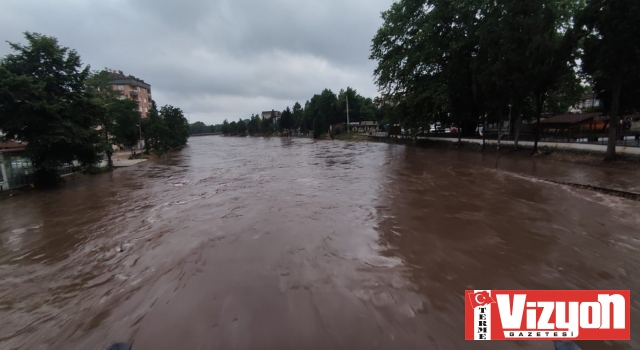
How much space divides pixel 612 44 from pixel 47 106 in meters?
29.1

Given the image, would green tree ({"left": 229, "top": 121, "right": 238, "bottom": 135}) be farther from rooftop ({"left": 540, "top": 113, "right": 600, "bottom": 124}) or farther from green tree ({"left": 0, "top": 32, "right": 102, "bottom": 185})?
rooftop ({"left": 540, "top": 113, "right": 600, "bottom": 124})

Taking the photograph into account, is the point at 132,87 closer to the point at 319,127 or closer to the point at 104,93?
the point at 104,93

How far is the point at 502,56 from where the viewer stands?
1967 centimetres

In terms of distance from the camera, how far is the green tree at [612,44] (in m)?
13.0

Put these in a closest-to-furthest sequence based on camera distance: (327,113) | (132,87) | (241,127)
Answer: (132,87)
(327,113)
(241,127)

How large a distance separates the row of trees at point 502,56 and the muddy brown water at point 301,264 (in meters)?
7.20

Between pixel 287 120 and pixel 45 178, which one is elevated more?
pixel 287 120

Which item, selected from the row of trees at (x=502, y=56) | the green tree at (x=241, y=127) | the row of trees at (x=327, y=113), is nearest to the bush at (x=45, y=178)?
the row of trees at (x=502, y=56)

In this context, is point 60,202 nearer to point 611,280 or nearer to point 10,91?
point 10,91

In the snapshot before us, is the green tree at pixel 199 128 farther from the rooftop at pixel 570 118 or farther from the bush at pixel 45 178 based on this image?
the rooftop at pixel 570 118

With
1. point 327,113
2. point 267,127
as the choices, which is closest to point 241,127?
point 267,127

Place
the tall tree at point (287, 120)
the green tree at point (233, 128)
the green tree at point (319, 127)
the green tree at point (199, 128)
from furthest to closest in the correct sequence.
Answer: the green tree at point (199, 128), the green tree at point (233, 128), the tall tree at point (287, 120), the green tree at point (319, 127)

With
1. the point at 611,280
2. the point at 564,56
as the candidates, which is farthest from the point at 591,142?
the point at 611,280

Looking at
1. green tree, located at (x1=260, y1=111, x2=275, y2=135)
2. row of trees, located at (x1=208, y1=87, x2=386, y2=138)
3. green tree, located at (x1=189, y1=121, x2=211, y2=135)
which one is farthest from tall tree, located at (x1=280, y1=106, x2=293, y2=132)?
green tree, located at (x1=189, y1=121, x2=211, y2=135)
